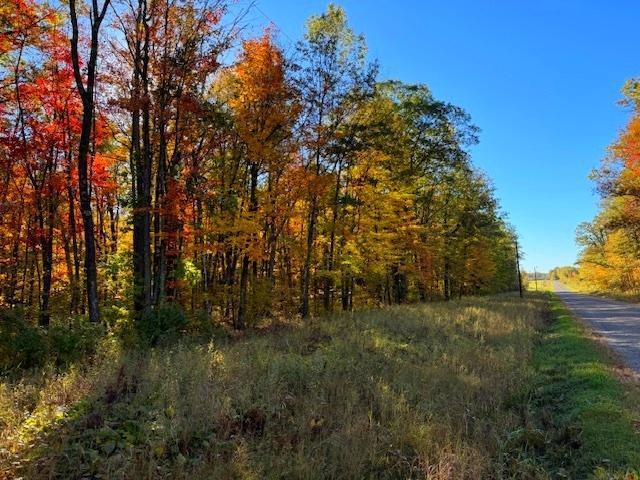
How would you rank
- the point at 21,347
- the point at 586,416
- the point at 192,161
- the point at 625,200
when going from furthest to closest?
the point at 625,200 → the point at 192,161 → the point at 21,347 → the point at 586,416

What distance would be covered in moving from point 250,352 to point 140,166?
7624 millimetres

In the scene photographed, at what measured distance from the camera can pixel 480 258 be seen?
42062 millimetres

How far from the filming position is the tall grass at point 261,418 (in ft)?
15.4

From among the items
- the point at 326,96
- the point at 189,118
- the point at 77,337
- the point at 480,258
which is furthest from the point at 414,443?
the point at 480,258

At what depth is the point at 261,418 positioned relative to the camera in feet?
19.7

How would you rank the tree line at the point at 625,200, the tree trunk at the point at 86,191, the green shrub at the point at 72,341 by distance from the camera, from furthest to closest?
the tree line at the point at 625,200
the tree trunk at the point at 86,191
the green shrub at the point at 72,341

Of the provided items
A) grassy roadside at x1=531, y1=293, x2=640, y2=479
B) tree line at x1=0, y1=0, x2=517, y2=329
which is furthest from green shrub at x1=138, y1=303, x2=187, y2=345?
grassy roadside at x1=531, y1=293, x2=640, y2=479

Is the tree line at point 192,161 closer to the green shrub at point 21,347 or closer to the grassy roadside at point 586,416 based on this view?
the green shrub at point 21,347

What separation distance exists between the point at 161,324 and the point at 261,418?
618 cm

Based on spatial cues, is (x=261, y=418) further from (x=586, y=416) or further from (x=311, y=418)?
(x=586, y=416)

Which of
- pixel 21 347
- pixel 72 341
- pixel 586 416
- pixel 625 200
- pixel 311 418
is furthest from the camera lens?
pixel 625 200

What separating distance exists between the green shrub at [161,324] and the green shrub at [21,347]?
7.49 ft

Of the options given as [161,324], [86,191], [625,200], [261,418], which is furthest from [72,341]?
[625,200]

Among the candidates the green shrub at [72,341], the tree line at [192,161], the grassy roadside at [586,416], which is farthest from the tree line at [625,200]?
the green shrub at [72,341]
